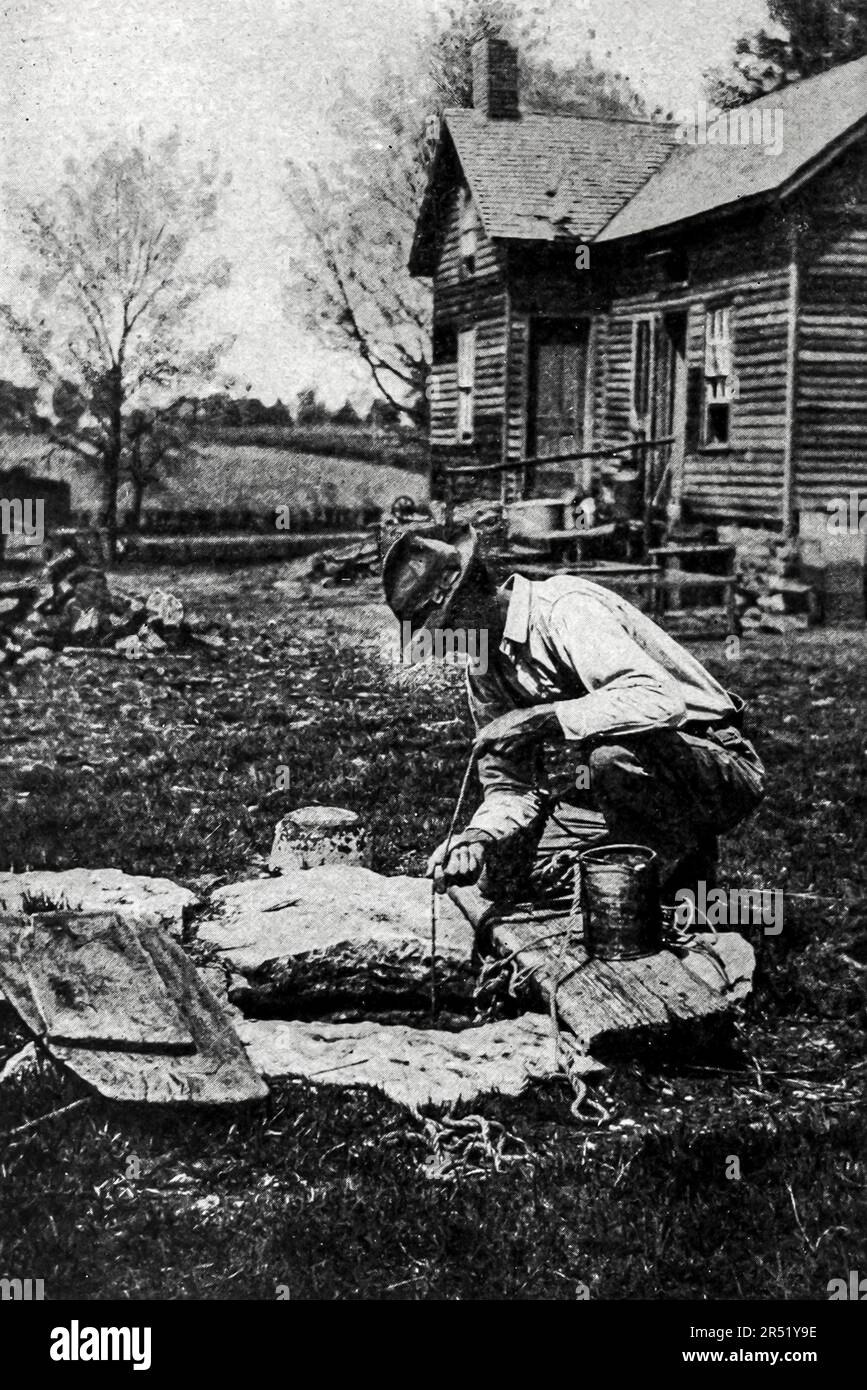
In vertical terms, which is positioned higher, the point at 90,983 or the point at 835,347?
the point at 835,347

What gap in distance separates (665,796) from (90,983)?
2.12m

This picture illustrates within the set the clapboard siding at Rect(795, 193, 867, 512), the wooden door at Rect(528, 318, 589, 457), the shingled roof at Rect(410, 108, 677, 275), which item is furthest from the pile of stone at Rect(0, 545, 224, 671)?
the clapboard siding at Rect(795, 193, 867, 512)

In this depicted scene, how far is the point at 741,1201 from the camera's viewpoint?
161 inches

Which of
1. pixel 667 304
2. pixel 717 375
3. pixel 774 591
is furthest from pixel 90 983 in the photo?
pixel 667 304

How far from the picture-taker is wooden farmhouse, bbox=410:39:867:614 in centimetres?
525

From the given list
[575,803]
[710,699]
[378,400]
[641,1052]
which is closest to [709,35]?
[378,400]

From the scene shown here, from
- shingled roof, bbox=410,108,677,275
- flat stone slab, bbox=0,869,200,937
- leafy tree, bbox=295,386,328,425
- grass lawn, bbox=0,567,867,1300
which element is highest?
shingled roof, bbox=410,108,677,275

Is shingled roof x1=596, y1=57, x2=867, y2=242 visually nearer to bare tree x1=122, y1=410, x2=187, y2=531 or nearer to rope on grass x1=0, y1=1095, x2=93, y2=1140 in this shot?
bare tree x1=122, y1=410, x2=187, y2=531

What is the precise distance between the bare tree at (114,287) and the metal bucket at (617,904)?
A: 2.52m

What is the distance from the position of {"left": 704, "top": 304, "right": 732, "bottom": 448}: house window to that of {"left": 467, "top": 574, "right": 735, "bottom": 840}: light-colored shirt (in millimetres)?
1319

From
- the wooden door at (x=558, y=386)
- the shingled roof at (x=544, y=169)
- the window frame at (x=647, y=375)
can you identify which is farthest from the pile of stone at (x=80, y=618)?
the window frame at (x=647, y=375)

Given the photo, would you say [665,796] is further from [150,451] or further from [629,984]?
[150,451]

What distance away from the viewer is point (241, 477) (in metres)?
5.09

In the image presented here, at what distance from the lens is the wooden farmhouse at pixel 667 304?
17.2ft
